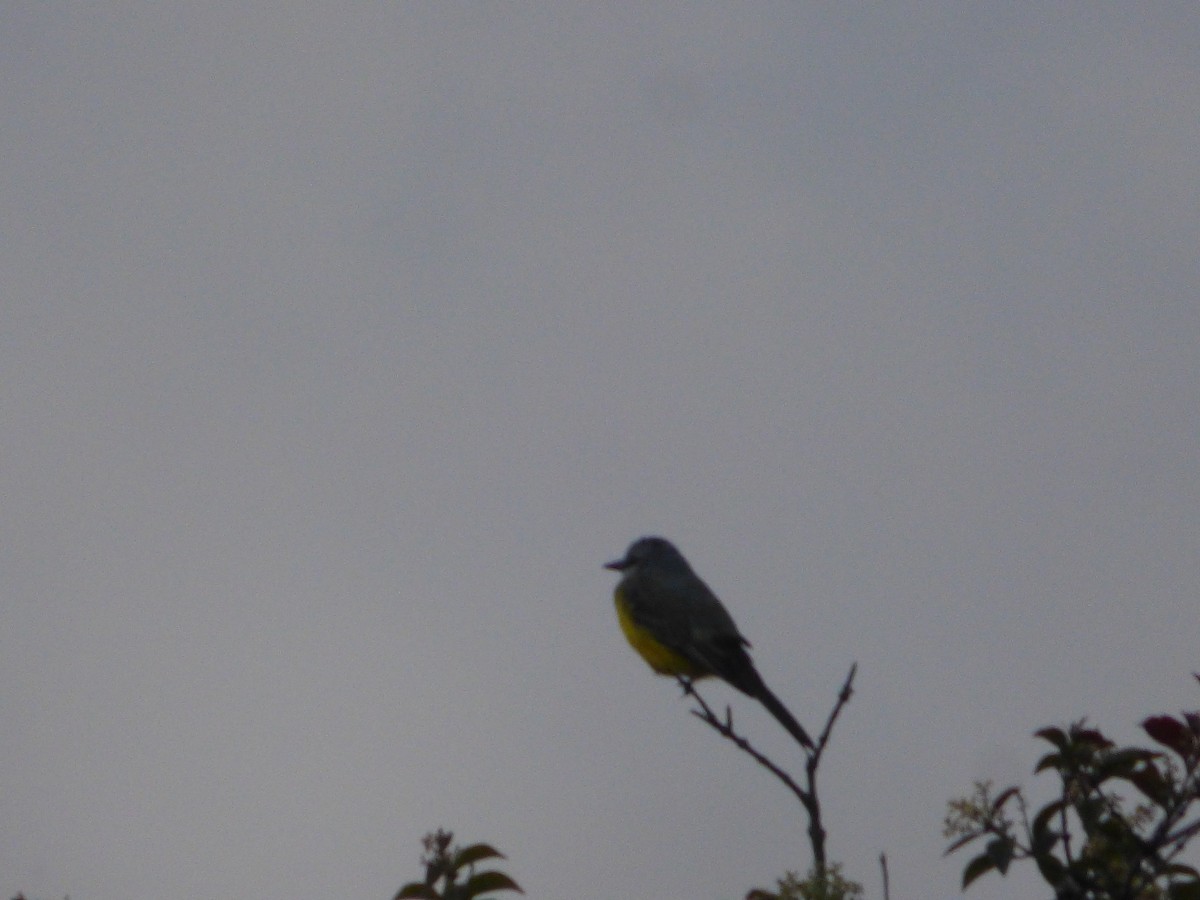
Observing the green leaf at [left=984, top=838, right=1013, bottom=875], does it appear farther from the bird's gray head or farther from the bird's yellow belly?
the bird's gray head

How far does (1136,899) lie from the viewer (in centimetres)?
336

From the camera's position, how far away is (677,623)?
1145cm

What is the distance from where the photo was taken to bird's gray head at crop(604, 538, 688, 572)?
13.0 m

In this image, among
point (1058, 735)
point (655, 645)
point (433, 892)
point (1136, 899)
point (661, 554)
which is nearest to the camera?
point (1136, 899)

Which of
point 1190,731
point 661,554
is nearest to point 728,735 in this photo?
point 1190,731

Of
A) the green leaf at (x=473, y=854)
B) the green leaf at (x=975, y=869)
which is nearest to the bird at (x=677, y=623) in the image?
the green leaf at (x=975, y=869)

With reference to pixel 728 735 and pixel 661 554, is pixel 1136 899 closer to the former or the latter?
pixel 728 735

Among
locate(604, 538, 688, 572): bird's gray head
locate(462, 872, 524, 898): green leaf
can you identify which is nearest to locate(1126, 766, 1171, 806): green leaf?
locate(462, 872, 524, 898): green leaf

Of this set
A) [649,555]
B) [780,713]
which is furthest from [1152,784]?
[649,555]

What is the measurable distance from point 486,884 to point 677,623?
306 inches

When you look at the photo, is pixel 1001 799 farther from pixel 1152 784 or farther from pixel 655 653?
pixel 655 653

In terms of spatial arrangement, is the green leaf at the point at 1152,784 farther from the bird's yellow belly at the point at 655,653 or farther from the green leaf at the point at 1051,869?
the bird's yellow belly at the point at 655,653

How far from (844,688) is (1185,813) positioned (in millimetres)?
903

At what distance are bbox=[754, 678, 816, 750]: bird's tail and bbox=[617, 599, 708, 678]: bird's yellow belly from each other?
4.17ft
